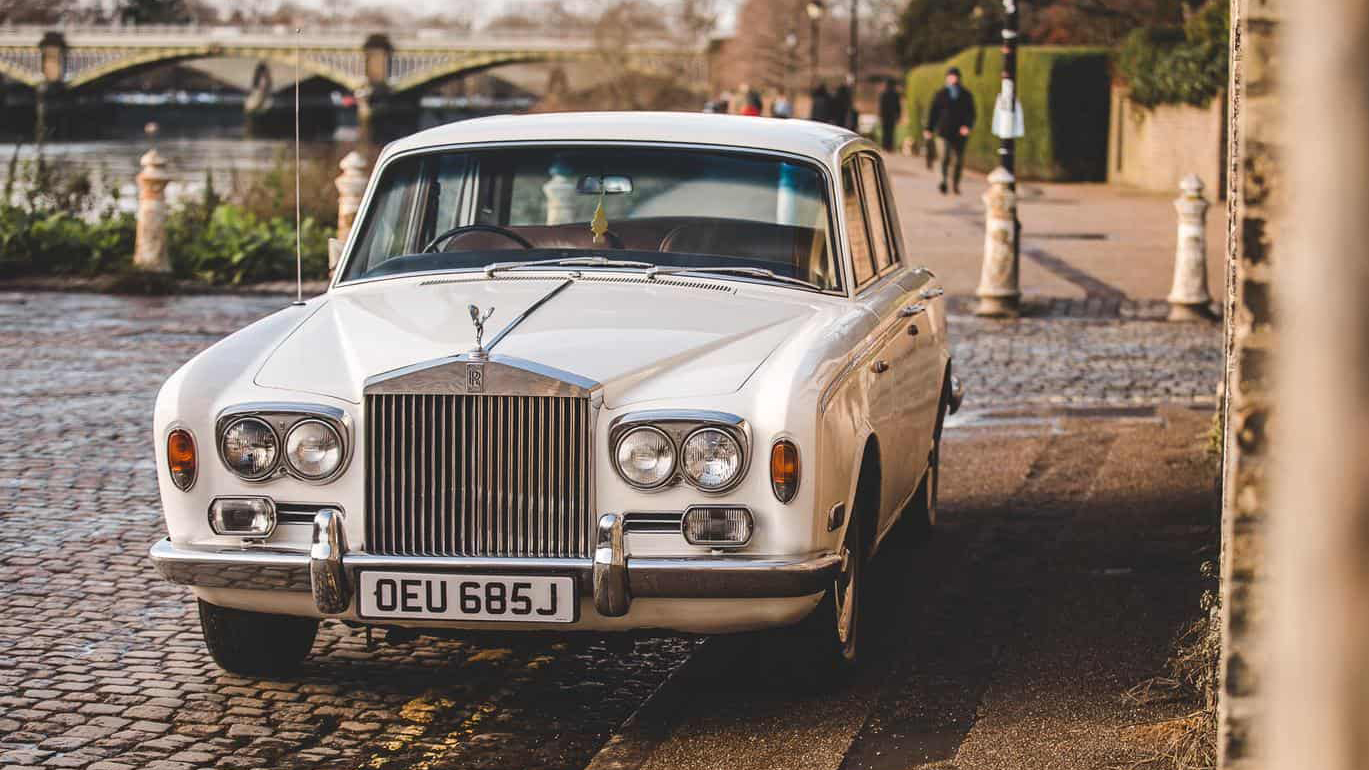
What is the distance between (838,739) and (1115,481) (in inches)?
168

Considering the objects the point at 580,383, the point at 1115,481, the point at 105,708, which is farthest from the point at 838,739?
the point at 1115,481

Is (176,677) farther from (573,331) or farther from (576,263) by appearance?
(576,263)

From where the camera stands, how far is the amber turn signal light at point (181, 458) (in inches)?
195

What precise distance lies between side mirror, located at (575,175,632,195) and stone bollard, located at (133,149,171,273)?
1162 centimetres

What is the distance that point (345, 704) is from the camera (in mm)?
5238

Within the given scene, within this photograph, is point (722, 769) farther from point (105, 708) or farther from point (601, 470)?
point (105, 708)

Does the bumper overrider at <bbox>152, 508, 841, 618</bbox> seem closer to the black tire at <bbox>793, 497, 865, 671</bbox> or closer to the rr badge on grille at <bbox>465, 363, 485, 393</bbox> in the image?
the black tire at <bbox>793, 497, 865, 671</bbox>

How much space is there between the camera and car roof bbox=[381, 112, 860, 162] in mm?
6191

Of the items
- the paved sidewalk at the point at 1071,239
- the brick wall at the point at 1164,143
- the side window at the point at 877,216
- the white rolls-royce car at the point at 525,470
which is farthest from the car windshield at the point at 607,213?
the brick wall at the point at 1164,143

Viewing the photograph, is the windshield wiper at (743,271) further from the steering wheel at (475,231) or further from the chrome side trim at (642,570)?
the chrome side trim at (642,570)

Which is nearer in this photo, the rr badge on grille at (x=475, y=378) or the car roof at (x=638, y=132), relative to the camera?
the rr badge on grille at (x=475, y=378)

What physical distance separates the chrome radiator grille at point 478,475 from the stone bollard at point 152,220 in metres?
12.8

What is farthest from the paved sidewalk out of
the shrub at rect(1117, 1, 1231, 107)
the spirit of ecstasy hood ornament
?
the spirit of ecstasy hood ornament

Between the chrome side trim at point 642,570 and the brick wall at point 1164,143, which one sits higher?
the brick wall at point 1164,143
